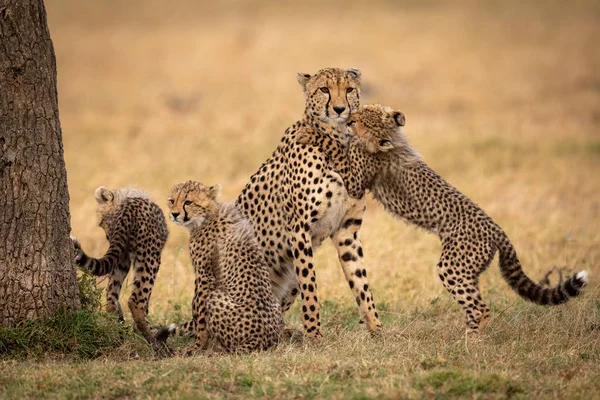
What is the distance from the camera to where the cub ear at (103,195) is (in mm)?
5880

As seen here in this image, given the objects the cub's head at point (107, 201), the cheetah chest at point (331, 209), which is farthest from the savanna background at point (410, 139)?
the cub's head at point (107, 201)

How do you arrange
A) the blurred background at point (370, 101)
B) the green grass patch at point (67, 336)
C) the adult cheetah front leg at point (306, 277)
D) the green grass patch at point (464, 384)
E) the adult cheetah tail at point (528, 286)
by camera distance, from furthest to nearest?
the blurred background at point (370, 101) < the adult cheetah front leg at point (306, 277) < the adult cheetah tail at point (528, 286) < the green grass patch at point (67, 336) < the green grass patch at point (464, 384)

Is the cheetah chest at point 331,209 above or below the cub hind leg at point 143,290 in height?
above

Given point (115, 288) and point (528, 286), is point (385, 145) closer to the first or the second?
point (528, 286)

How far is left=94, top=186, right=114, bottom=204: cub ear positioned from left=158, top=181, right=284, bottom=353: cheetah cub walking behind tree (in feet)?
1.79

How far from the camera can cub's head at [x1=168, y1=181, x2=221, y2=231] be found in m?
5.51

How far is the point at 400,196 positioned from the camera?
18.9 ft

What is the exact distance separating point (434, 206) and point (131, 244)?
1843 millimetres

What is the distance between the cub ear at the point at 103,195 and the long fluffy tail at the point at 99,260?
38 cm

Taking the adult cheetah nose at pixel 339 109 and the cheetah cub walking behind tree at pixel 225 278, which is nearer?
the cheetah cub walking behind tree at pixel 225 278

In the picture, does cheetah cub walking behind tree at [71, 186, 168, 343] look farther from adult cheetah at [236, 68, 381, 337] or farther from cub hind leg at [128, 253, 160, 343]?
adult cheetah at [236, 68, 381, 337]

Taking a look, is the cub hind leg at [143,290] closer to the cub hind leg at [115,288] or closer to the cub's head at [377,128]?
the cub hind leg at [115,288]

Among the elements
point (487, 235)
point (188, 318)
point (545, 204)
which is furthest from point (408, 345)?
point (545, 204)

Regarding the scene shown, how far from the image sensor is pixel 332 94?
5.59m
